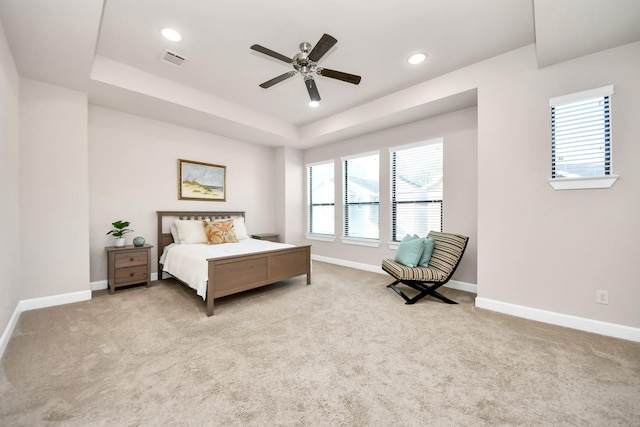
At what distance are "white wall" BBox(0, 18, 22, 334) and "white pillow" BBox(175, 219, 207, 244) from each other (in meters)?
1.67

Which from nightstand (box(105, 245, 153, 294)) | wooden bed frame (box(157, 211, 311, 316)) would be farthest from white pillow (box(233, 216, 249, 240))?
nightstand (box(105, 245, 153, 294))

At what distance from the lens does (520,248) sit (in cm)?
274

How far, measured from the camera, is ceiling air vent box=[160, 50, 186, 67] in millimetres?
2817

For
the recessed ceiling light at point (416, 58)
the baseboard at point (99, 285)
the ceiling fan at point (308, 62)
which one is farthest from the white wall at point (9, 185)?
the recessed ceiling light at point (416, 58)

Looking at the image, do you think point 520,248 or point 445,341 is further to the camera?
point 520,248

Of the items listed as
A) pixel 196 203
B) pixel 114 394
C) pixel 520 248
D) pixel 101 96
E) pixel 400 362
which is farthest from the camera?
pixel 196 203

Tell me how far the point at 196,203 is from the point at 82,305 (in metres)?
2.14

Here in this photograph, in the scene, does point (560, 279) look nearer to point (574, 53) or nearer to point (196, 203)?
point (574, 53)

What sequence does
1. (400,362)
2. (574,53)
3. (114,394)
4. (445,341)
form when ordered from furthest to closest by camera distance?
(574,53), (445,341), (400,362), (114,394)

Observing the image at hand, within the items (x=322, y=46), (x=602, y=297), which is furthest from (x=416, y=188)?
(x=322, y=46)

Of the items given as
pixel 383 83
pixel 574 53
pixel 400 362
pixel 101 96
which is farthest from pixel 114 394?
pixel 574 53

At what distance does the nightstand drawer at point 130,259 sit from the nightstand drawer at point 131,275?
0.05 metres

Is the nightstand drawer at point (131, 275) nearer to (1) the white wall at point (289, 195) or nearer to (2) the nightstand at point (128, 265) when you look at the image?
(2) the nightstand at point (128, 265)

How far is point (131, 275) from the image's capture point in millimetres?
3535
